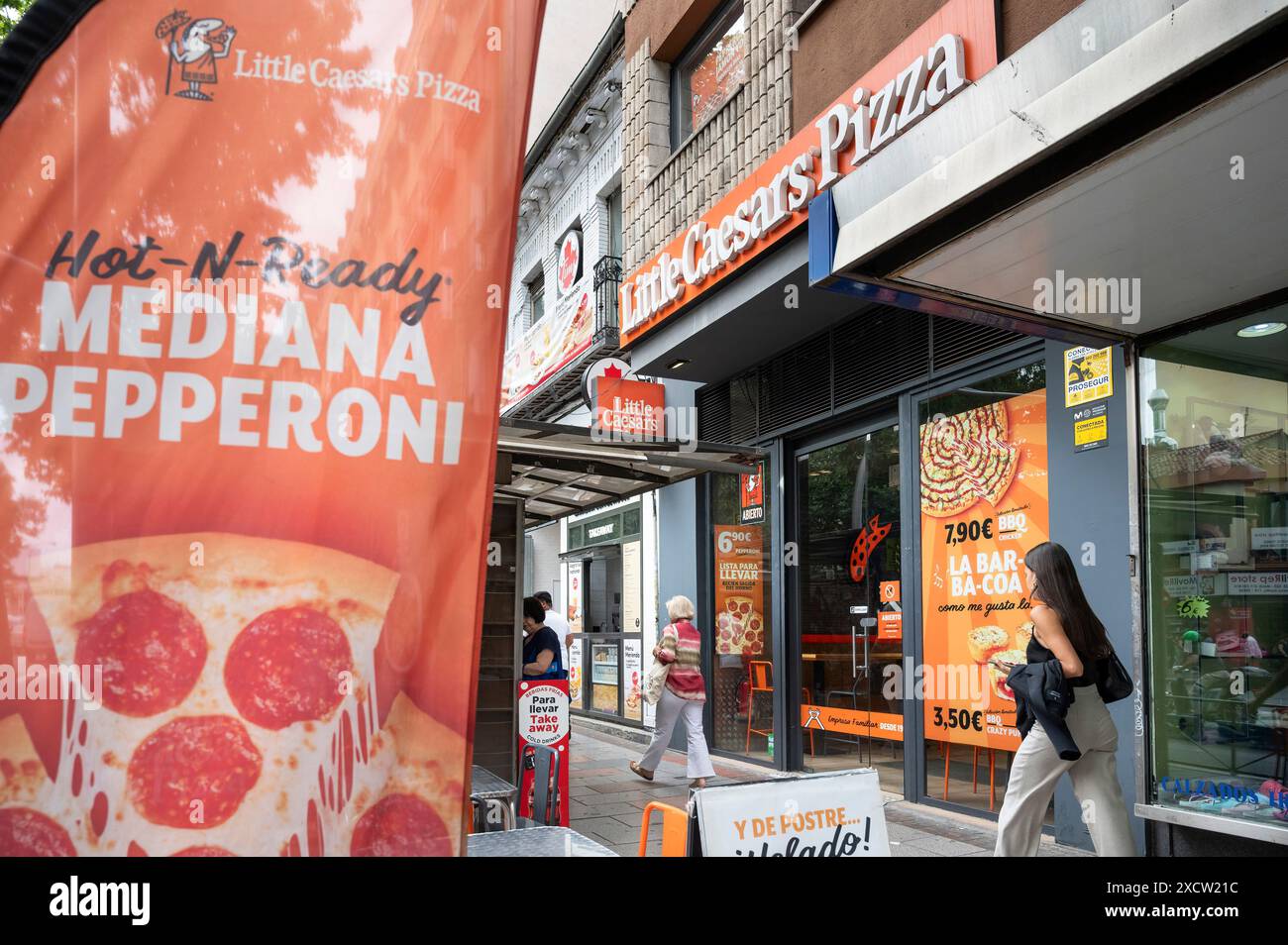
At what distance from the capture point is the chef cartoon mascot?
A: 71.1 inches

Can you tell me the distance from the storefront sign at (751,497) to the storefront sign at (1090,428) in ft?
14.6

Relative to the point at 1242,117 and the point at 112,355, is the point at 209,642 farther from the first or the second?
the point at 1242,117

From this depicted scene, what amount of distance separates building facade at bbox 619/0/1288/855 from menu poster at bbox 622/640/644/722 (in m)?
2.39

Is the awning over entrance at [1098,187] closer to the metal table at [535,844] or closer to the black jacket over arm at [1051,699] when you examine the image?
the black jacket over arm at [1051,699]

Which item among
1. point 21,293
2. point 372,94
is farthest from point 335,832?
point 372,94

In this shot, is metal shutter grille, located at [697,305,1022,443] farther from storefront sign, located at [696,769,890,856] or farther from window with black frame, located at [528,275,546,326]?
window with black frame, located at [528,275,546,326]

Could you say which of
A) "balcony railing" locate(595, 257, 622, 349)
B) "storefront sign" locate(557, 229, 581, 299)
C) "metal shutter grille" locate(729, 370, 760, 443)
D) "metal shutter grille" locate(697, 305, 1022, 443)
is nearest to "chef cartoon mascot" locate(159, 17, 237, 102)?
"metal shutter grille" locate(697, 305, 1022, 443)

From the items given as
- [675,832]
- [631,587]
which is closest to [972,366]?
[675,832]

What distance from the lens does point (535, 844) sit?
329 centimetres

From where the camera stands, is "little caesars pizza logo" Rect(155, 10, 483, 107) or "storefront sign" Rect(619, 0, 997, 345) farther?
"storefront sign" Rect(619, 0, 997, 345)

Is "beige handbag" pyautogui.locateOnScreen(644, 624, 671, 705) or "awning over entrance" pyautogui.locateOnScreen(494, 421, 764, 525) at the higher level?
"awning over entrance" pyautogui.locateOnScreen(494, 421, 764, 525)

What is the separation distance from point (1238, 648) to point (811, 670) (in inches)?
190

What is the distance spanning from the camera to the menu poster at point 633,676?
14047mm

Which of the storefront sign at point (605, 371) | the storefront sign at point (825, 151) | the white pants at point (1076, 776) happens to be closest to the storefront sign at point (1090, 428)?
the white pants at point (1076, 776)
